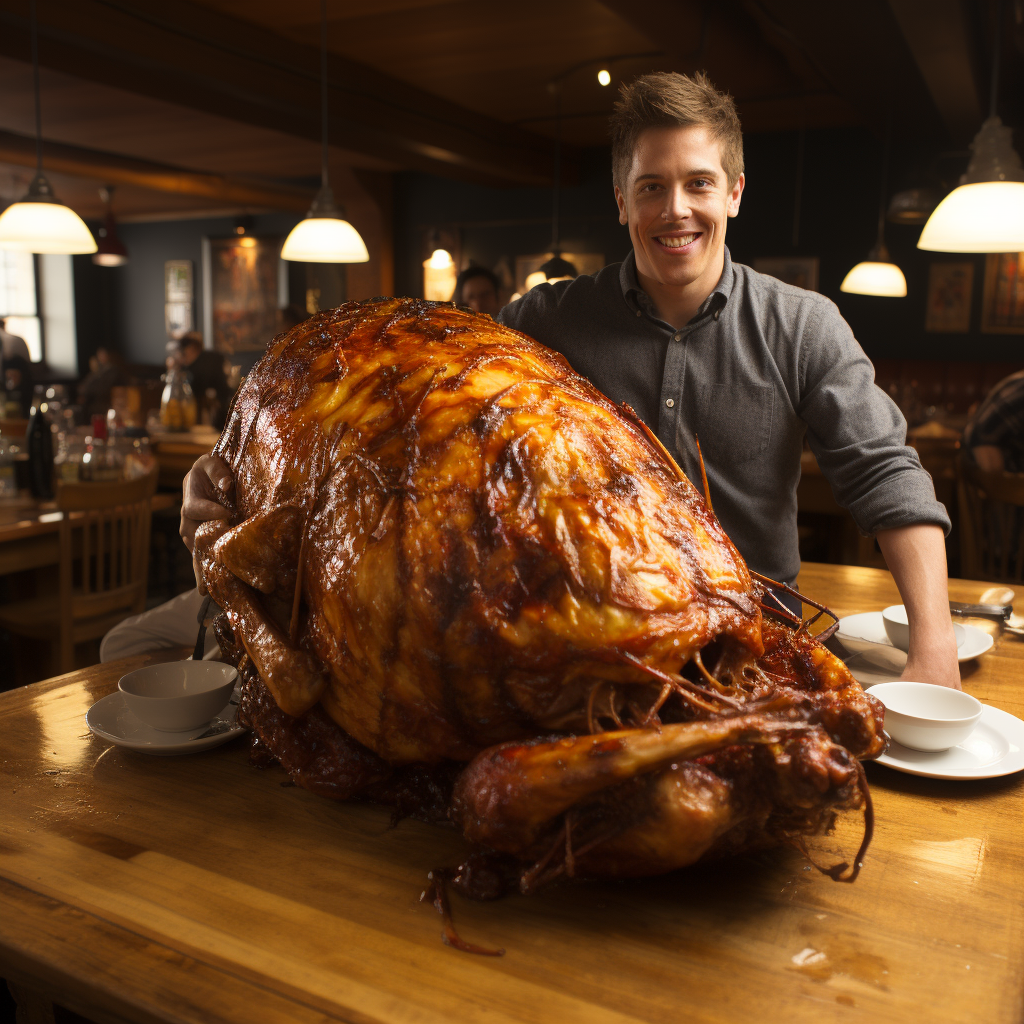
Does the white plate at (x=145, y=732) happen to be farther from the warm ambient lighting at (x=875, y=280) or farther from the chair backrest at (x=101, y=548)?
the warm ambient lighting at (x=875, y=280)

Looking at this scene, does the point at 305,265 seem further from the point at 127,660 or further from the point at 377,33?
the point at 127,660

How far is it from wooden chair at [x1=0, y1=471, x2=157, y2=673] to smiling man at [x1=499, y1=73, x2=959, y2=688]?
6.76 ft

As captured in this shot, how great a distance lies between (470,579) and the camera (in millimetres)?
A: 916

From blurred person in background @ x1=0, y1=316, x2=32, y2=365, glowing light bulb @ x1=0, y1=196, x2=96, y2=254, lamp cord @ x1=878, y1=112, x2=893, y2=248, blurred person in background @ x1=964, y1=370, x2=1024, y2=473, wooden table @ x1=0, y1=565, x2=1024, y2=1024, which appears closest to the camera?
wooden table @ x1=0, y1=565, x2=1024, y2=1024

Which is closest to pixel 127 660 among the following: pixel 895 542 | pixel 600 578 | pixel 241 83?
pixel 600 578

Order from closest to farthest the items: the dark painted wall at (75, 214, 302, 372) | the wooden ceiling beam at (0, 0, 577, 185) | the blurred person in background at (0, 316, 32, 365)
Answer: the wooden ceiling beam at (0, 0, 577, 185)
the blurred person in background at (0, 316, 32, 365)
the dark painted wall at (75, 214, 302, 372)

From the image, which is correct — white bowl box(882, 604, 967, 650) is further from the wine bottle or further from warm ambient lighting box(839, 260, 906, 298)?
warm ambient lighting box(839, 260, 906, 298)

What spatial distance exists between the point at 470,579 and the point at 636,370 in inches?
41.8

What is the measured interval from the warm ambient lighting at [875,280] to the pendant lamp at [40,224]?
14.8 ft

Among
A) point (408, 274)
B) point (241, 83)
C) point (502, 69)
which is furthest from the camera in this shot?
point (408, 274)

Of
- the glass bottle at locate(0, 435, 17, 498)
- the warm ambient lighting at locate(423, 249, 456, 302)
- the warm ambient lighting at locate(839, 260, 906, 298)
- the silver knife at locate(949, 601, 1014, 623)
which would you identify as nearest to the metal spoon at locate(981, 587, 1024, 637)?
the silver knife at locate(949, 601, 1014, 623)

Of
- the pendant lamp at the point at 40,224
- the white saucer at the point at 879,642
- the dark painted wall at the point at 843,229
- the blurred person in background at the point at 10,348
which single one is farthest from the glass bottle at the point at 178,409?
the white saucer at the point at 879,642

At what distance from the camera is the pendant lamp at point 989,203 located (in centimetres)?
268

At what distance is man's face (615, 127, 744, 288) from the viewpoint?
164 centimetres
